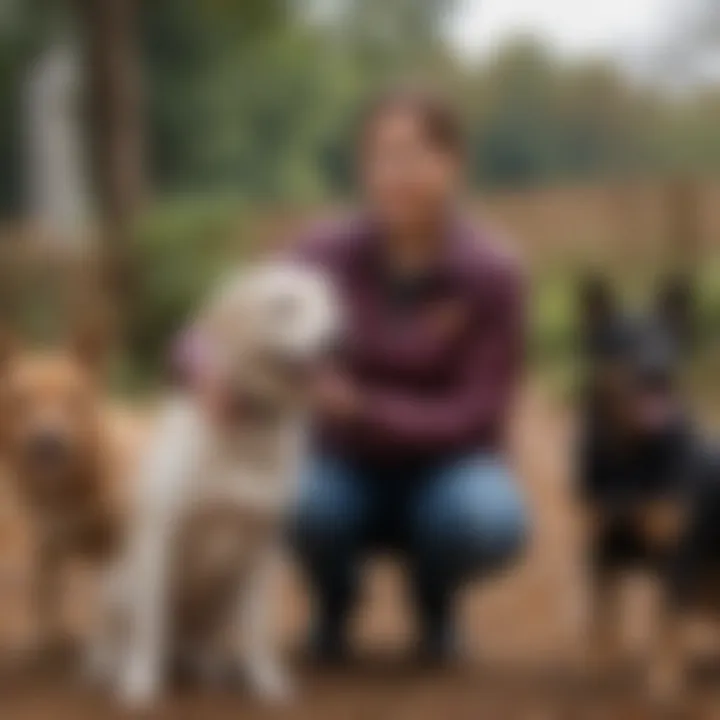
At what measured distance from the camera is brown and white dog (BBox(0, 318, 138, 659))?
7.70 ft

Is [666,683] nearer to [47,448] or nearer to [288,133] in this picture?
[47,448]

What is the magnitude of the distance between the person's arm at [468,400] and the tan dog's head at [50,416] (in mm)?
409

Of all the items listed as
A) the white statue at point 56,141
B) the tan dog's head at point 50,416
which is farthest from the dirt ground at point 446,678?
the white statue at point 56,141

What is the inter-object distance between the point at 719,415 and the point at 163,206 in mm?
2289

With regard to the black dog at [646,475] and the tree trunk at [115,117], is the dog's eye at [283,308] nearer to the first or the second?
the black dog at [646,475]

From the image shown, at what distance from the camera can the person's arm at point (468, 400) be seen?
2.37m

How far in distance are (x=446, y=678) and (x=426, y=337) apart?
51 centimetres

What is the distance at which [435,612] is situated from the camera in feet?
8.50

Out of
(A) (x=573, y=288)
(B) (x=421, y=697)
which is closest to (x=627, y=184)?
(A) (x=573, y=288)

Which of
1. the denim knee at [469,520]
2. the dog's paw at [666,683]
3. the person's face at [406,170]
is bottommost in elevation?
the dog's paw at [666,683]

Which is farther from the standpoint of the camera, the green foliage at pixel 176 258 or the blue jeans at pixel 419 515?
the green foliage at pixel 176 258

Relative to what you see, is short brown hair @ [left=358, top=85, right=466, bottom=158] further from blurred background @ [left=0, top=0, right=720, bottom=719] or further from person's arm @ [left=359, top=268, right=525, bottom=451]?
blurred background @ [left=0, top=0, right=720, bottom=719]

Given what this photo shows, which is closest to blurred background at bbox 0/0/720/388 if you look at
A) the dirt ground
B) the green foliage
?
the green foliage

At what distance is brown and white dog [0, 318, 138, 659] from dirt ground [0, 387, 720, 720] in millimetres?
212
